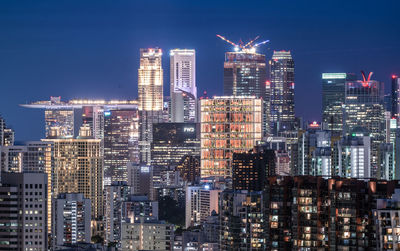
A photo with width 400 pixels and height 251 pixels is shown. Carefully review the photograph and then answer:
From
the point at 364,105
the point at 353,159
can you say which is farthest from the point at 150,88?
the point at 353,159

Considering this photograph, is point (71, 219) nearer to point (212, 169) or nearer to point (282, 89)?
point (212, 169)

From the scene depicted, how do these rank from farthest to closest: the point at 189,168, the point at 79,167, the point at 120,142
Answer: the point at 120,142, the point at 189,168, the point at 79,167

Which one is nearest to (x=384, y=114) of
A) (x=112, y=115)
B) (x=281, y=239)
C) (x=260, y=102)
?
(x=260, y=102)

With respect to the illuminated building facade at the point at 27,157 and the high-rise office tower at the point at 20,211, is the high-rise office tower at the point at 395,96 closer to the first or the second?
the illuminated building facade at the point at 27,157

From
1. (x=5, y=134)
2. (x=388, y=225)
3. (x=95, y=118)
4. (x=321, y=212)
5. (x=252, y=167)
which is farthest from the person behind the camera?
(x=95, y=118)

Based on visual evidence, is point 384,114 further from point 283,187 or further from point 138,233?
point 283,187

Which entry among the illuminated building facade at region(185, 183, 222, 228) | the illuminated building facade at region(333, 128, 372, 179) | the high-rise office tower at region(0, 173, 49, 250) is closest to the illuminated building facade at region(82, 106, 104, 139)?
the illuminated building facade at region(185, 183, 222, 228)

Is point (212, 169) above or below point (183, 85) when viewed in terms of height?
below
